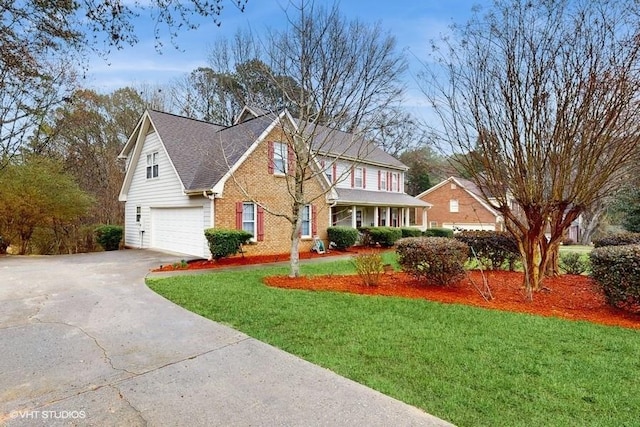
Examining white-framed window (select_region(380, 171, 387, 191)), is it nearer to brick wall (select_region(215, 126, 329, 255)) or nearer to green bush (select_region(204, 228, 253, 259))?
brick wall (select_region(215, 126, 329, 255))

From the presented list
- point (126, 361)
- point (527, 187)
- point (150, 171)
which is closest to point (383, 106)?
point (527, 187)

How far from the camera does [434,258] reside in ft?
25.6

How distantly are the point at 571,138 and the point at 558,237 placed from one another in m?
2.27

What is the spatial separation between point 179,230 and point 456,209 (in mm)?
23789

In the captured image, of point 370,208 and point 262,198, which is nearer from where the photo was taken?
point 262,198

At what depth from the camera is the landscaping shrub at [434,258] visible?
7.76m

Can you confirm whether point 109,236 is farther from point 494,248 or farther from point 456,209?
point 456,209

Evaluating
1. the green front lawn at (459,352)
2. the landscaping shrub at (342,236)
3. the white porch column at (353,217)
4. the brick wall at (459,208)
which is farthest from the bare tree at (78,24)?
the brick wall at (459,208)

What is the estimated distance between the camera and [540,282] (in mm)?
7668

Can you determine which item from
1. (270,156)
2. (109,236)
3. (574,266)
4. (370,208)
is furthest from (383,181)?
(109,236)

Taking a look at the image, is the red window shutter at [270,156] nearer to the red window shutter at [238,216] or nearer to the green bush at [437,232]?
the red window shutter at [238,216]

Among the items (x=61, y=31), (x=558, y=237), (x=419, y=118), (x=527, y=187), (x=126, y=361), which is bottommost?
(x=126, y=361)

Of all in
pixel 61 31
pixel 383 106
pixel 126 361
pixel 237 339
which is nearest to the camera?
pixel 126 361

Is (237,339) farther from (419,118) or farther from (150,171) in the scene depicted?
(150,171)
